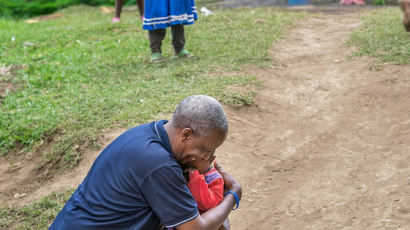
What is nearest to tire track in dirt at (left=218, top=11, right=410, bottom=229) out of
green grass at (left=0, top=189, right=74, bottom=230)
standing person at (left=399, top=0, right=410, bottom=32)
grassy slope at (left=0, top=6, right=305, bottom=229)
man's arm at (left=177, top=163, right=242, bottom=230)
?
grassy slope at (left=0, top=6, right=305, bottom=229)

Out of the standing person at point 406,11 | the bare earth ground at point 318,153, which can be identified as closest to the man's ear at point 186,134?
the bare earth ground at point 318,153

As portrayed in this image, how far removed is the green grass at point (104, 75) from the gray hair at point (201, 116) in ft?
7.21

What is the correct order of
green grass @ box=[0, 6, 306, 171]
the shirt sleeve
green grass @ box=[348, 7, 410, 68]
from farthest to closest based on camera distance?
green grass @ box=[348, 7, 410, 68] < green grass @ box=[0, 6, 306, 171] < the shirt sleeve

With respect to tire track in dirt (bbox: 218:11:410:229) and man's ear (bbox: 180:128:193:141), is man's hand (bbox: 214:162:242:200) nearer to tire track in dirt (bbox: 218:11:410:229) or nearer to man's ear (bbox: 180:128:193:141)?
man's ear (bbox: 180:128:193:141)

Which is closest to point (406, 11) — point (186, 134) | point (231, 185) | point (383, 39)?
point (383, 39)

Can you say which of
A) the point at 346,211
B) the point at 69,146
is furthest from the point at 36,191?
the point at 346,211

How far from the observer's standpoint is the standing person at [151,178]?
6.38 ft

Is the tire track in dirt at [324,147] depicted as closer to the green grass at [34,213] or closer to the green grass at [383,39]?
the green grass at [383,39]

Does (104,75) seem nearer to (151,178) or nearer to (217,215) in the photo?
(217,215)

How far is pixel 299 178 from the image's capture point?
3.73 m

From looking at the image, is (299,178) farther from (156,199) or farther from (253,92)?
(156,199)

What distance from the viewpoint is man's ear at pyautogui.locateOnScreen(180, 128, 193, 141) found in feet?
6.64

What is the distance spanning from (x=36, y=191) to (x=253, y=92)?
2244 millimetres

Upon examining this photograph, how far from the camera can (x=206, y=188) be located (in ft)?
7.24
